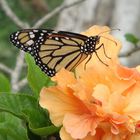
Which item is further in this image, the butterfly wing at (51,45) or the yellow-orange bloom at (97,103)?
the butterfly wing at (51,45)

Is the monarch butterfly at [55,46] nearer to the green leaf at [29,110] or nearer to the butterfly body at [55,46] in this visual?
the butterfly body at [55,46]

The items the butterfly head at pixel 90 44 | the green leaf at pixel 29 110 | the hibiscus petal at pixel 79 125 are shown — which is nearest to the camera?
the hibiscus petal at pixel 79 125

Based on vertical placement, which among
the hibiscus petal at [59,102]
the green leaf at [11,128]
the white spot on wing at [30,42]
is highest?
the white spot on wing at [30,42]

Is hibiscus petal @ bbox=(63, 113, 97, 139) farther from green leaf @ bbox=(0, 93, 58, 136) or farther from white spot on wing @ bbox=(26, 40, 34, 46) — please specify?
white spot on wing @ bbox=(26, 40, 34, 46)

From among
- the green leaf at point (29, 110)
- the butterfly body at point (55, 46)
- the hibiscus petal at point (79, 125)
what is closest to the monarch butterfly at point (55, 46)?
the butterfly body at point (55, 46)

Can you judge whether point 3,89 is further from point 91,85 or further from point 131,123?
point 131,123

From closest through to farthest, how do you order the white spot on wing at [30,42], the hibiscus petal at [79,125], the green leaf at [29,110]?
the hibiscus petal at [79,125]
the green leaf at [29,110]
the white spot on wing at [30,42]

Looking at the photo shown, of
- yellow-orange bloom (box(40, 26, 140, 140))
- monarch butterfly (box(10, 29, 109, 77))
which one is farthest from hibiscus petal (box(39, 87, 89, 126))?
monarch butterfly (box(10, 29, 109, 77))
